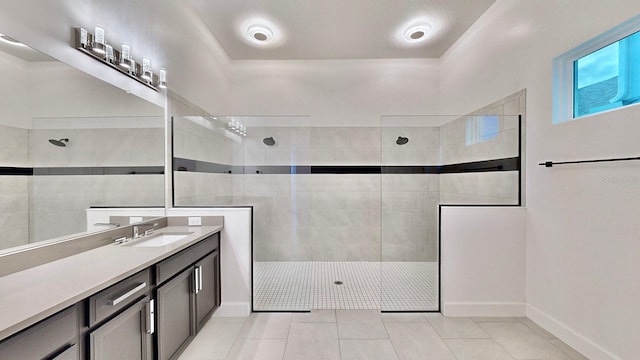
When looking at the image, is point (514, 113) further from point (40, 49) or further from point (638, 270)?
point (40, 49)

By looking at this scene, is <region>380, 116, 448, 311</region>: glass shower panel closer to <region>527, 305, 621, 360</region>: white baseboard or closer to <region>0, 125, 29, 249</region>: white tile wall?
<region>527, 305, 621, 360</region>: white baseboard

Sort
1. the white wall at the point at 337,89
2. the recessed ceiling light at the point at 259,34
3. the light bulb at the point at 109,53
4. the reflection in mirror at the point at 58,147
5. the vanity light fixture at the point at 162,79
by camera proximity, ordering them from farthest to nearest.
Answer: the white wall at the point at 337,89 < the recessed ceiling light at the point at 259,34 < the vanity light fixture at the point at 162,79 < the light bulb at the point at 109,53 < the reflection in mirror at the point at 58,147

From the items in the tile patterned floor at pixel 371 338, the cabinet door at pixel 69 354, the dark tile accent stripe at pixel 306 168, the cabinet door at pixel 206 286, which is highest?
the dark tile accent stripe at pixel 306 168

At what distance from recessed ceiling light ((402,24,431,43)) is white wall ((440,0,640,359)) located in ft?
2.08

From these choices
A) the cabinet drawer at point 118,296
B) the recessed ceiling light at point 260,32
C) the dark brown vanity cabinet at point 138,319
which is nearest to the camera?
the dark brown vanity cabinet at point 138,319

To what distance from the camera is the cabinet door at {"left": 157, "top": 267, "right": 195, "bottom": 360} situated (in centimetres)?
160

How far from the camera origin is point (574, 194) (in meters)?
1.95

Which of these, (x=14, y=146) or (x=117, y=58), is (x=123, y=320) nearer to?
(x=14, y=146)

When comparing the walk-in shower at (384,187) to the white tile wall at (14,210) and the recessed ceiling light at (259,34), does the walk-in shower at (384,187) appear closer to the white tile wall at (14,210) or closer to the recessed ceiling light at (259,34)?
the recessed ceiling light at (259,34)

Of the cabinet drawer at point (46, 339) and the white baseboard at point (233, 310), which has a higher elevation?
the cabinet drawer at point (46, 339)

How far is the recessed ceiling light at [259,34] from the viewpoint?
117 inches

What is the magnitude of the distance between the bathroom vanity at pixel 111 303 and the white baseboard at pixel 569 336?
285 centimetres

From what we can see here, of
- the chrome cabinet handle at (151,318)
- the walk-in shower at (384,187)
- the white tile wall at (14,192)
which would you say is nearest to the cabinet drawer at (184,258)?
the chrome cabinet handle at (151,318)

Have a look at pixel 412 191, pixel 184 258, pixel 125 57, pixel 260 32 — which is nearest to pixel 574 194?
pixel 412 191
